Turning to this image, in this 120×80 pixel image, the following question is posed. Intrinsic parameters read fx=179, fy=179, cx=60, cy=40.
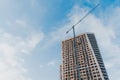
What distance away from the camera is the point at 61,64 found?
170750 millimetres

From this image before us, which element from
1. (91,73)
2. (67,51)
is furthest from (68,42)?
(91,73)

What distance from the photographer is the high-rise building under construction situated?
140 meters

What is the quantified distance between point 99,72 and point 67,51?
4219 cm

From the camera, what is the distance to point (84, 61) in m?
154

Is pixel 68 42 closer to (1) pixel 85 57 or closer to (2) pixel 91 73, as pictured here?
(1) pixel 85 57

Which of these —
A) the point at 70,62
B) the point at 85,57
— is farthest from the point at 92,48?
the point at 70,62

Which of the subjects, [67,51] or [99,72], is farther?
[67,51]

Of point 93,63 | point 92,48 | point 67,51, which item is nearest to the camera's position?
point 93,63

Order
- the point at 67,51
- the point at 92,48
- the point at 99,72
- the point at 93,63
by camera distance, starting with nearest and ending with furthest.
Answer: the point at 99,72 → the point at 93,63 → the point at 92,48 → the point at 67,51

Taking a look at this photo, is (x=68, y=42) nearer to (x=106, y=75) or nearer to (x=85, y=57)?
(x=85, y=57)

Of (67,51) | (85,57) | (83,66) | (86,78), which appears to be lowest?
(86,78)

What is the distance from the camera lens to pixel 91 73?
140 m

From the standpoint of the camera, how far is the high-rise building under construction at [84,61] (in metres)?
140

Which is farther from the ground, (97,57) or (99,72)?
(97,57)
